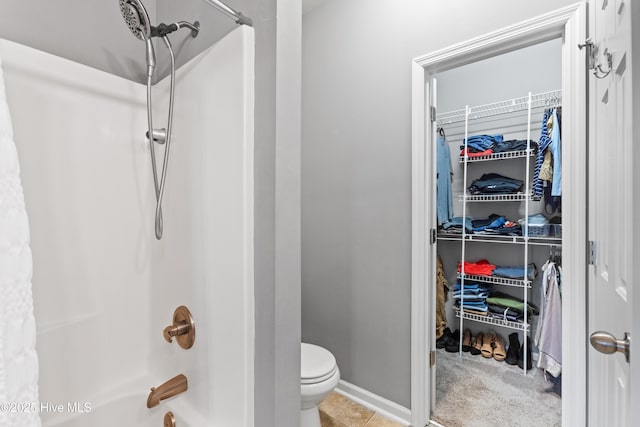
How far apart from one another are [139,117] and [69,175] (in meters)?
0.36

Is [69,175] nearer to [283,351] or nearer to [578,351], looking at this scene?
[283,351]

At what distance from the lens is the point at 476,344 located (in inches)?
108

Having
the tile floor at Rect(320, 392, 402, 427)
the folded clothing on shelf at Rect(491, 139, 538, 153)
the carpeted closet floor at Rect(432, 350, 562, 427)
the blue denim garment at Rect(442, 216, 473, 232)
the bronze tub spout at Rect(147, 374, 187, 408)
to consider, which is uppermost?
the folded clothing on shelf at Rect(491, 139, 538, 153)

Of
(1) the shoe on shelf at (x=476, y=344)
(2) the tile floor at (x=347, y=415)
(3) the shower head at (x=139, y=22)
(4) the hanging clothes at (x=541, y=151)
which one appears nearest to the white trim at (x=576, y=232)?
(2) the tile floor at (x=347, y=415)

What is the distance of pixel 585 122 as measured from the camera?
127 centimetres

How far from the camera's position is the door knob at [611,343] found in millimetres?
671

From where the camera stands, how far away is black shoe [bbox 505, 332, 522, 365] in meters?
2.50

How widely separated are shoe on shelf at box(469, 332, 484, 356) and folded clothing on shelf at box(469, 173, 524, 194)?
132cm

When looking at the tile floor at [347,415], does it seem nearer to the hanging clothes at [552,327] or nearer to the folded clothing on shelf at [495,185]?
the hanging clothes at [552,327]

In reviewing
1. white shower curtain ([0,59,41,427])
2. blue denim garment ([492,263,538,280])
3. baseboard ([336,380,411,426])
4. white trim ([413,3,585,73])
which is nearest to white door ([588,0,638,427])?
white trim ([413,3,585,73])

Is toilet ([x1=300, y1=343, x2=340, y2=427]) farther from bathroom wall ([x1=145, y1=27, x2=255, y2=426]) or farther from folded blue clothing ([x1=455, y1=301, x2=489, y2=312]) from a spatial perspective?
folded blue clothing ([x1=455, y1=301, x2=489, y2=312])

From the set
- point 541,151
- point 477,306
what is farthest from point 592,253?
point 477,306

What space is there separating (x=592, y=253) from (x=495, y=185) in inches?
61.4

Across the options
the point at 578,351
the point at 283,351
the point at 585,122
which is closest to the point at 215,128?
the point at 283,351
